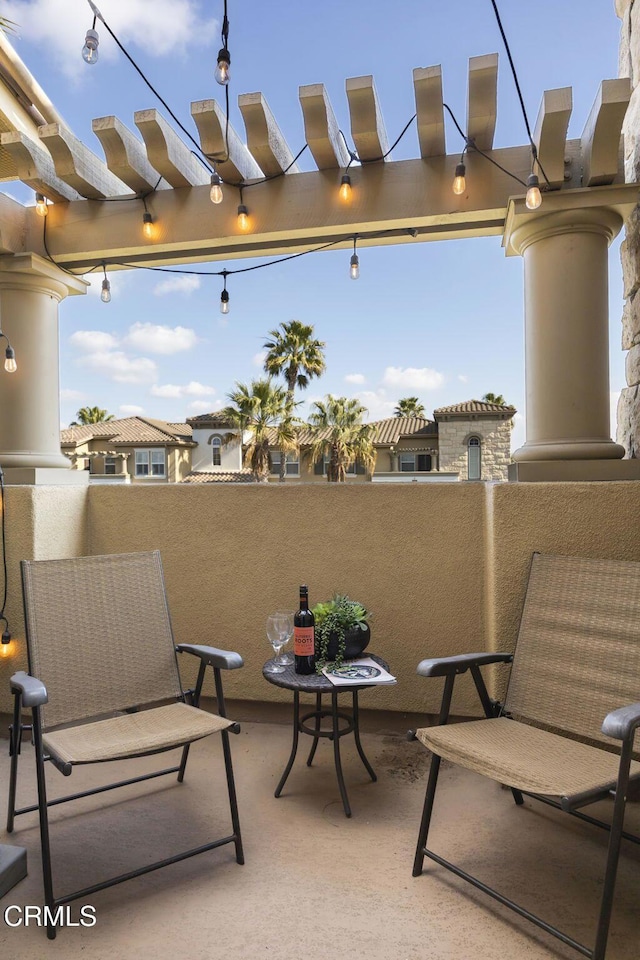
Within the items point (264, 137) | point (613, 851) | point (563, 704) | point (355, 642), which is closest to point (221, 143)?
point (264, 137)

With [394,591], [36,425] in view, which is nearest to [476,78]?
[394,591]

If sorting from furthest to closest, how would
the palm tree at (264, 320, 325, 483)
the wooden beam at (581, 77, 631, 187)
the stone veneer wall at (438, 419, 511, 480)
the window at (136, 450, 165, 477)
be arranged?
the palm tree at (264, 320, 325, 483) < the window at (136, 450, 165, 477) < the stone veneer wall at (438, 419, 511, 480) < the wooden beam at (581, 77, 631, 187)

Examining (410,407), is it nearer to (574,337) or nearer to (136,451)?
(136,451)

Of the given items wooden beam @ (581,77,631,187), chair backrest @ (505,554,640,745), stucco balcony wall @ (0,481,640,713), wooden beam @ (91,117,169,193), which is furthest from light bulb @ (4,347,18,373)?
wooden beam @ (581,77,631,187)

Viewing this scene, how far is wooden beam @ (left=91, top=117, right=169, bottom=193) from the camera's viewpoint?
2.68 m

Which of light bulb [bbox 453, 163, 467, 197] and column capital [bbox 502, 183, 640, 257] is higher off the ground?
light bulb [bbox 453, 163, 467, 197]

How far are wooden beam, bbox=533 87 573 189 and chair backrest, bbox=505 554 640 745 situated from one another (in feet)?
5.29

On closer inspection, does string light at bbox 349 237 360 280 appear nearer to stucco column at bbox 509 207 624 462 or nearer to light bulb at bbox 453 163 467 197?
light bulb at bbox 453 163 467 197

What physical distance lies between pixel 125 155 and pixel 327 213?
100cm

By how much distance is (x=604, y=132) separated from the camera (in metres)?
2.32

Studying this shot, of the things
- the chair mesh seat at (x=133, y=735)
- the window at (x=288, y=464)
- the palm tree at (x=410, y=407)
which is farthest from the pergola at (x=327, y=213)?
the palm tree at (x=410, y=407)

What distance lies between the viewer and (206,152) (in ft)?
8.90

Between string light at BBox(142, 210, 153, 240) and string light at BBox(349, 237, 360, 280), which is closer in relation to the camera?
string light at BBox(142, 210, 153, 240)

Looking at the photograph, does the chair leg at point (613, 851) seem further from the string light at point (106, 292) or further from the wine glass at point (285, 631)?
the string light at point (106, 292)
